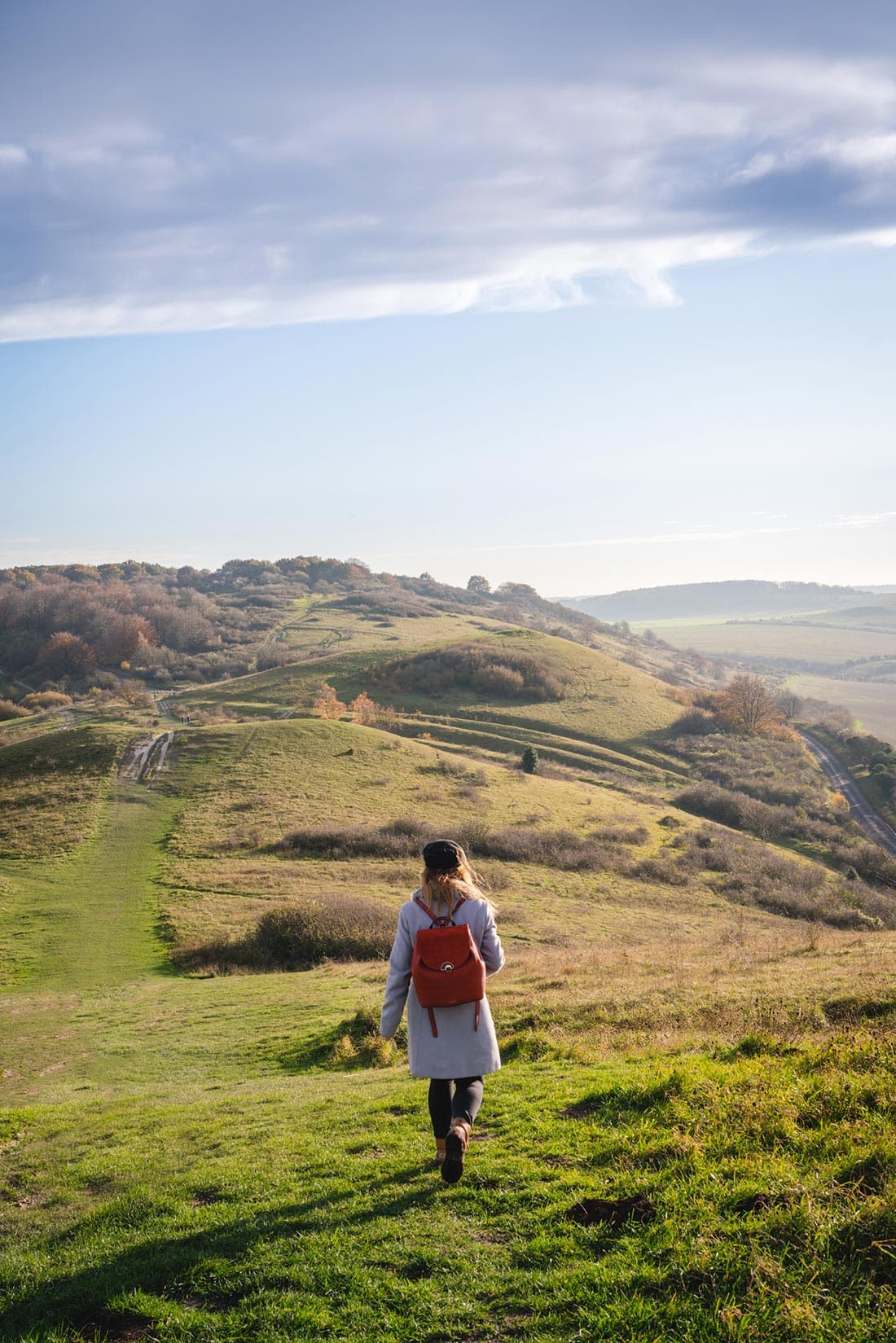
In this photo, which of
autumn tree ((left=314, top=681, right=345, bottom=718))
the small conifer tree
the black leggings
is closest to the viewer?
the black leggings

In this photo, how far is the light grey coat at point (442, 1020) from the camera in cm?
623

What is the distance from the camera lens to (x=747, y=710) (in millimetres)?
96500

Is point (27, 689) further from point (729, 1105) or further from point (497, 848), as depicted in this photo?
point (729, 1105)

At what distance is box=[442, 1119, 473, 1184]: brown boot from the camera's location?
19.1ft

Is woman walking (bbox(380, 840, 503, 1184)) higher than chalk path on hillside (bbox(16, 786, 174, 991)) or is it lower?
higher

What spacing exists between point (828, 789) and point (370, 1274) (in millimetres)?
84740

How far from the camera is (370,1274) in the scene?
15.9 ft

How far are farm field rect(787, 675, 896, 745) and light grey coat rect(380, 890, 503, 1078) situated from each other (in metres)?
127

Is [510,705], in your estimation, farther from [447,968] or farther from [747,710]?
[447,968]

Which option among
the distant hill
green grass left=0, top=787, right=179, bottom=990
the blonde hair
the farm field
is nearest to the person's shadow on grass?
the blonde hair

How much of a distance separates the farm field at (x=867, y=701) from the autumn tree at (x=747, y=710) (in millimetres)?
29577

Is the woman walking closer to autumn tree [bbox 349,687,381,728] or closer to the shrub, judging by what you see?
autumn tree [bbox 349,687,381,728]

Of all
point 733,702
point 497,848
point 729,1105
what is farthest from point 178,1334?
point 733,702

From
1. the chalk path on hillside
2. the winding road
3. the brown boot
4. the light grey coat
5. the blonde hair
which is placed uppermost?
→ the blonde hair
